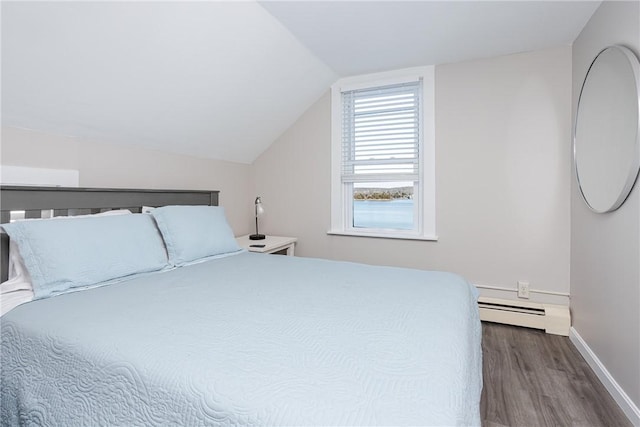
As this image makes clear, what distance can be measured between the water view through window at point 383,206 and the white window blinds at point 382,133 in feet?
0.36

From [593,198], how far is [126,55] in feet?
9.50

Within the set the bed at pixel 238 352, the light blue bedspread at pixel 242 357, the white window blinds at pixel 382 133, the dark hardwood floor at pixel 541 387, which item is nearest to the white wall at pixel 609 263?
the dark hardwood floor at pixel 541 387

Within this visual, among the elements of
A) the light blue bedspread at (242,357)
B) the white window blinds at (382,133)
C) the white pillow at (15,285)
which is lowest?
the light blue bedspread at (242,357)

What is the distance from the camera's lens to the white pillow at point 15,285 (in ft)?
4.63

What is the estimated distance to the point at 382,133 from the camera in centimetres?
323

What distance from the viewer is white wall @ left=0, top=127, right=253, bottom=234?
1842 mm

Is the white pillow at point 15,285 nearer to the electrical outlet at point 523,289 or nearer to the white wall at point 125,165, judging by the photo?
the white wall at point 125,165

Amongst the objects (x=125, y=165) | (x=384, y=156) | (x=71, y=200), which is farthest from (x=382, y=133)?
(x=71, y=200)

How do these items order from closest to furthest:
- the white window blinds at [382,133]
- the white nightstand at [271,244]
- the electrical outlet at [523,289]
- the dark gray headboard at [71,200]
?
the dark gray headboard at [71,200]
the electrical outlet at [523,289]
the white nightstand at [271,244]
the white window blinds at [382,133]

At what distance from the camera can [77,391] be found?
3.44 ft

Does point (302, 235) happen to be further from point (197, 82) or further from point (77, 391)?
point (77, 391)

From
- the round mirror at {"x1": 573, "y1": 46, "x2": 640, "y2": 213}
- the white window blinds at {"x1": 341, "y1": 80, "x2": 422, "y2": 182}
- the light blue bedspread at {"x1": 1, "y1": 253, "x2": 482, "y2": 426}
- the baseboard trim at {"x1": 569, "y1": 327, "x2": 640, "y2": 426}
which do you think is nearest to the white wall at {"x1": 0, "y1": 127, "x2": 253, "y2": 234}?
the light blue bedspread at {"x1": 1, "y1": 253, "x2": 482, "y2": 426}

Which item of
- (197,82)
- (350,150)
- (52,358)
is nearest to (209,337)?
(52,358)

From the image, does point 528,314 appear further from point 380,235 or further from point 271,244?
point 271,244
